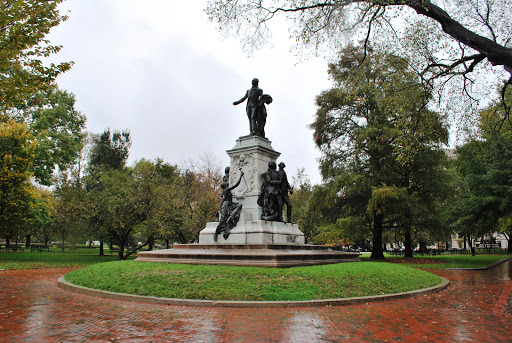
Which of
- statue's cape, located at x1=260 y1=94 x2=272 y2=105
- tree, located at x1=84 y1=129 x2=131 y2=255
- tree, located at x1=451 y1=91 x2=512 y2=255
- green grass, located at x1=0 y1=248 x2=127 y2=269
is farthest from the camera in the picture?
tree, located at x1=84 y1=129 x2=131 y2=255

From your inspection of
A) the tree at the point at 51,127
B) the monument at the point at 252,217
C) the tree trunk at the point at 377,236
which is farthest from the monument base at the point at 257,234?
the tree at the point at 51,127

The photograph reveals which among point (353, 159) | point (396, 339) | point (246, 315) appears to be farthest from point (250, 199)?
point (353, 159)

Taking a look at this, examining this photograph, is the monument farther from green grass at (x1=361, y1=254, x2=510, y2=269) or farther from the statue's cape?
green grass at (x1=361, y1=254, x2=510, y2=269)

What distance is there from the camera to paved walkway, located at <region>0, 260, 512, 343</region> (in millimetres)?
5578

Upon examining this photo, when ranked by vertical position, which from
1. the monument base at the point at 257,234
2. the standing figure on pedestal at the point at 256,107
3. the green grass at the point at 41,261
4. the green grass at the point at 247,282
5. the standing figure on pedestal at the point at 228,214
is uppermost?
the standing figure on pedestal at the point at 256,107

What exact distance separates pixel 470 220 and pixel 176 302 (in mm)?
18408

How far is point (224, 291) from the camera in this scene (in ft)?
27.5

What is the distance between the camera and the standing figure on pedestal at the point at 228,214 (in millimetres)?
13886

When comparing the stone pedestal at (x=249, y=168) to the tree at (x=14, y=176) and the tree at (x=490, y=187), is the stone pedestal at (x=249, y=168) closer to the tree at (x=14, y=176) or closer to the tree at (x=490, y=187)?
the tree at (x=490, y=187)

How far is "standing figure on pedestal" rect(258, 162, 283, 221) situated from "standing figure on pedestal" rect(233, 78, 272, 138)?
7.06ft

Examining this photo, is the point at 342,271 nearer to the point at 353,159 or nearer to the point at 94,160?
the point at 353,159

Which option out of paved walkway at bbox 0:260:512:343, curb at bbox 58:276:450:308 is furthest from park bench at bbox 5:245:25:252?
curb at bbox 58:276:450:308

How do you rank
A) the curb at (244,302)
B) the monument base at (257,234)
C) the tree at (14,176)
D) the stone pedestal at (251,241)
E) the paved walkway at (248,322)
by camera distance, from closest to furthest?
1. the paved walkway at (248,322)
2. the curb at (244,302)
3. the stone pedestal at (251,241)
4. the monument base at (257,234)
5. the tree at (14,176)

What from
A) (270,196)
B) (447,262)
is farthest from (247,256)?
(447,262)
